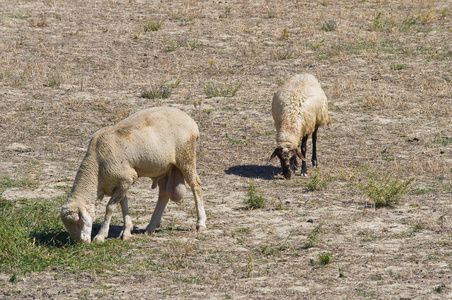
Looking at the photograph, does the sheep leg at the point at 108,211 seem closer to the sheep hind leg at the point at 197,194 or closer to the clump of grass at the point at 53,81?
the sheep hind leg at the point at 197,194

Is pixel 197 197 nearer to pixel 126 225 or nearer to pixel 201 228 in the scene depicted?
pixel 201 228

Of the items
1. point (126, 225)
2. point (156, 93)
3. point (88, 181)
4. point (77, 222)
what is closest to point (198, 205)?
point (126, 225)

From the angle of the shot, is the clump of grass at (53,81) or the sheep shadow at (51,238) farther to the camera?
the clump of grass at (53,81)

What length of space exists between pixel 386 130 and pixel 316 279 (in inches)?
331

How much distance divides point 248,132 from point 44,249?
765 centimetres

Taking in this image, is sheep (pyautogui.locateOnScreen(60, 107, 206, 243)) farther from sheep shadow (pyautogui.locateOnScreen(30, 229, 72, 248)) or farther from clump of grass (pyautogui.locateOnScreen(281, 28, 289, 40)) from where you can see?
clump of grass (pyautogui.locateOnScreen(281, 28, 289, 40))

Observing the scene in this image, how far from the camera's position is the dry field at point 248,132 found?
310 inches

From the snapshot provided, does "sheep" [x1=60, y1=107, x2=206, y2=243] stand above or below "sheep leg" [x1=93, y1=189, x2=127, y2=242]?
above

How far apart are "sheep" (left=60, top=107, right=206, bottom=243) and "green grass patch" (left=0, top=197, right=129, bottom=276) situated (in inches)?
11.0

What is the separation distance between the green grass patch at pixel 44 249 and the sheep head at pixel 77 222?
0.11 metres

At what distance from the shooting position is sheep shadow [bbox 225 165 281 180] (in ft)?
42.9

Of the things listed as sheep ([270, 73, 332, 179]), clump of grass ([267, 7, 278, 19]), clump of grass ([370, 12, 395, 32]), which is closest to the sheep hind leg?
sheep ([270, 73, 332, 179])

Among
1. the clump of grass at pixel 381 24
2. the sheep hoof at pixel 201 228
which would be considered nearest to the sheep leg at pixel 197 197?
the sheep hoof at pixel 201 228

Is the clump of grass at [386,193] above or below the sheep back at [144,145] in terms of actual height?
below
